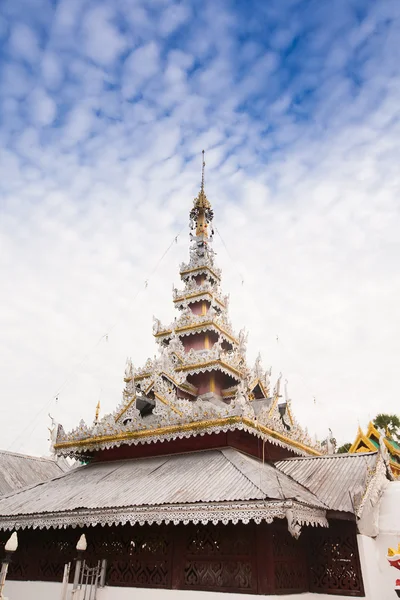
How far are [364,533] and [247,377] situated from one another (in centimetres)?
750

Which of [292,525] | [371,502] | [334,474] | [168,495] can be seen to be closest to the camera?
[292,525]

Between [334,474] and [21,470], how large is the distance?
2338 centimetres

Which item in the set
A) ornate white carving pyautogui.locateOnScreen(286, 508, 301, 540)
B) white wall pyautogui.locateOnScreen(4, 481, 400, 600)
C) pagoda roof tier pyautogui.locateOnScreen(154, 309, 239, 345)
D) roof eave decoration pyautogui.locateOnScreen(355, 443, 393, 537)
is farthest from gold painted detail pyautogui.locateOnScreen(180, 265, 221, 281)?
ornate white carving pyautogui.locateOnScreen(286, 508, 301, 540)

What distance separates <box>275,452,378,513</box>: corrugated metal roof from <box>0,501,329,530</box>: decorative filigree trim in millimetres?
979

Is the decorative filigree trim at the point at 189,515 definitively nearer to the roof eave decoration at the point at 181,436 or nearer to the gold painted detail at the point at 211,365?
the roof eave decoration at the point at 181,436

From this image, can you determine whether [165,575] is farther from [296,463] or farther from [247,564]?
[296,463]

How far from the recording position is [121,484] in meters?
13.2

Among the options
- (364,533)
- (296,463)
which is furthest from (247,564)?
(296,463)

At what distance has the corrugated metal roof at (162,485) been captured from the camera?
10.7 metres

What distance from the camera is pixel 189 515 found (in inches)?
408

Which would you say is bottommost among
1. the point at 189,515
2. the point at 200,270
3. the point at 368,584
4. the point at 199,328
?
the point at 368,584

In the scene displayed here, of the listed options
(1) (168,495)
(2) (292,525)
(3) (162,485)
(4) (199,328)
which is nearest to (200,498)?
(1) (168,495)

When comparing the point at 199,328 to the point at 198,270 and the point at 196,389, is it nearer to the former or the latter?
the point at 196,389

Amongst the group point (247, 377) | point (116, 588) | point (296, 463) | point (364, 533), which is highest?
point (247, 377)
